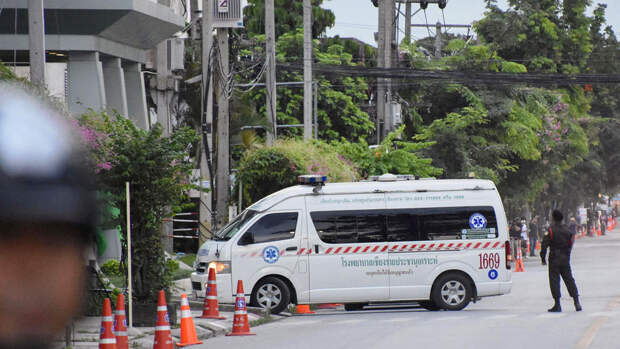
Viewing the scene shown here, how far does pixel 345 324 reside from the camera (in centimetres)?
1700

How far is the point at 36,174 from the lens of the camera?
2926 millimetres

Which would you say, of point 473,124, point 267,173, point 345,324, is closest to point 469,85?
point 473,124

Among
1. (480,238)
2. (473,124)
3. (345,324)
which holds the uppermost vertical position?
(473,124)

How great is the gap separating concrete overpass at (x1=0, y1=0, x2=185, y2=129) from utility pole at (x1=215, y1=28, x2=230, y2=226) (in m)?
1.91

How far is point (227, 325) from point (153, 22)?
12.2 meters

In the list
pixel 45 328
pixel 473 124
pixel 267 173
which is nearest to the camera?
pixel 45 328

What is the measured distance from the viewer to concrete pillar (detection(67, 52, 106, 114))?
25125mm

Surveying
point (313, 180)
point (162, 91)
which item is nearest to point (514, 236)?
point (162, 91)

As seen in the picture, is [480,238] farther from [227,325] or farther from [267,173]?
[267,173]

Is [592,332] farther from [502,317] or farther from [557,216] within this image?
[557,216]

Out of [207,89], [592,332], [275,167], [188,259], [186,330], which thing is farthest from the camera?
[188,259]

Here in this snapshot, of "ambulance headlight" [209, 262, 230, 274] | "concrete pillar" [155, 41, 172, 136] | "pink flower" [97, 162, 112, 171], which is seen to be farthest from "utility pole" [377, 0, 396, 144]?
"pink flower" [97, 162, 112, 171]

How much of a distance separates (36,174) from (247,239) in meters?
16.6

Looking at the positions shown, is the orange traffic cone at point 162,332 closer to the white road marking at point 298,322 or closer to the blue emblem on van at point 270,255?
the white road marking at point 298,322
